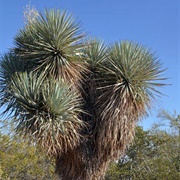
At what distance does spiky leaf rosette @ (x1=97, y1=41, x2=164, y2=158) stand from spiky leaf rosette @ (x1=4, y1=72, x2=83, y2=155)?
71 cm

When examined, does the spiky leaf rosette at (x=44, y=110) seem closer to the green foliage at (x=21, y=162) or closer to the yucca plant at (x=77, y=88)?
the yucca plant at (x=77, y=88)

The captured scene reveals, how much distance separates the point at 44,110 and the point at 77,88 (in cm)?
109

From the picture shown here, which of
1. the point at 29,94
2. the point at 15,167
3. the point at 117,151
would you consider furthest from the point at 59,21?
the point at 15,167

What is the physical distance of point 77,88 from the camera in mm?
6539

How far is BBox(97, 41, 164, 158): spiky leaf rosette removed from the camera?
6.19 m

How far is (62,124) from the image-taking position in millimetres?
5723

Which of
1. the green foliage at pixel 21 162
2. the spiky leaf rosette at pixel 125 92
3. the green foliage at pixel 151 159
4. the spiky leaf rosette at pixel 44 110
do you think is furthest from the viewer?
the green foliage at pixel 21 162

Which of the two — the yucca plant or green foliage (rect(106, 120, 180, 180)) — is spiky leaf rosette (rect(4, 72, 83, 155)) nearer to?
the yucca plant

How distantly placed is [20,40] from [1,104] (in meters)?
1.43

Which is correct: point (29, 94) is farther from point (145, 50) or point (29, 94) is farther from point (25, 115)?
point (145, 50)

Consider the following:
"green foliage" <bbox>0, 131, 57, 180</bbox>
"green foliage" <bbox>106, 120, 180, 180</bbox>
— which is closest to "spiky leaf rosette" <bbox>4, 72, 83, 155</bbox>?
"green foliage" <bbox>106, 120, 180, 180</bbox>

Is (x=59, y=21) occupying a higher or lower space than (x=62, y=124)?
higher

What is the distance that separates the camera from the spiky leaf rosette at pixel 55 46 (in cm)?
625

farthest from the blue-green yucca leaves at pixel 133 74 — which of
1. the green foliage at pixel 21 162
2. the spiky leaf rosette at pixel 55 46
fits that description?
the green foliage at pixel 21 162
